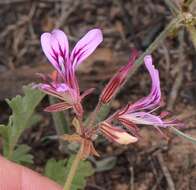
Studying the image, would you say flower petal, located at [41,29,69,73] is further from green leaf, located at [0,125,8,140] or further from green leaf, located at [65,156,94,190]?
green leaf, located at [65,156,94,190]

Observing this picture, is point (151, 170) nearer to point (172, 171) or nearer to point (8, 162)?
point (172, 171)

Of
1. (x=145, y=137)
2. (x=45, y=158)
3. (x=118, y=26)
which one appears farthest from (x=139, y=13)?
(x=45, y=158)

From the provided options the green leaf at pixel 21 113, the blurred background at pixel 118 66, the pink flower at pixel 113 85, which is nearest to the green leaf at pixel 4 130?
the green leaf at pixel 21 113

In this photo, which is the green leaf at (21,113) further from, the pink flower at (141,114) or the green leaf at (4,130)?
the pink flower at (141,114)

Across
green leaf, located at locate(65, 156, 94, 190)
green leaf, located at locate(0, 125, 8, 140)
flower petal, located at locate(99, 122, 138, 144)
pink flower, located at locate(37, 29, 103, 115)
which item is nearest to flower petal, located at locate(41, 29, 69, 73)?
pink flower, located at locate(37, 29, 103, 115)

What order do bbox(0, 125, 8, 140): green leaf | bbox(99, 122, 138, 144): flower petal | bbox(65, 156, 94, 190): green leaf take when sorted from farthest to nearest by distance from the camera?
bbox(65, 156, 94, 190): green leaf, bbox(0, 125, 8, 140): green leaf, bbox(99, 122, 138, 144): flower petal

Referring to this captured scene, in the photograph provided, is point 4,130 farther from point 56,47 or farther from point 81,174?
point 56,47

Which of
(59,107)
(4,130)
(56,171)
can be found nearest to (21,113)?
(4,130)
